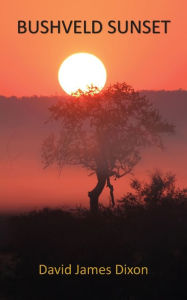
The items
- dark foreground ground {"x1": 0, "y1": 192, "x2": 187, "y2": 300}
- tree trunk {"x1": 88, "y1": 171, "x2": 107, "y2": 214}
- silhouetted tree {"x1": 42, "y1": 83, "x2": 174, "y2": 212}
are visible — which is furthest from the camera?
silhouetted tree {"x1": 42, "y1": 83, "x2": 174, "y2": 212}

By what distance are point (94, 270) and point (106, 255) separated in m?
0.82

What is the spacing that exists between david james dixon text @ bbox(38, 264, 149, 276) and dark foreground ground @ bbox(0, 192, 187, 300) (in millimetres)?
129

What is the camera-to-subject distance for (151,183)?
27.9 meters

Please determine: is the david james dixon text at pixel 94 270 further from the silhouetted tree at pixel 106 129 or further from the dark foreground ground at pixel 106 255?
the silhouetted tree at pixel 106 129

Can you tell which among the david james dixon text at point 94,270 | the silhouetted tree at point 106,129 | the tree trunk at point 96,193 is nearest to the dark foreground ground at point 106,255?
the david james dixon text at point 94,270

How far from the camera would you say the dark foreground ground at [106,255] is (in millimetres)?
19062

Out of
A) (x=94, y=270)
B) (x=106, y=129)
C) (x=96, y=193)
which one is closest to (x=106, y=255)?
(x=94, y=270)

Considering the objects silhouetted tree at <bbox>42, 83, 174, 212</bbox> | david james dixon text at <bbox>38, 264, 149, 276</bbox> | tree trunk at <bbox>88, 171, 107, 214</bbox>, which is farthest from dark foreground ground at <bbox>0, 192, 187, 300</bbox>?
silhouetted tree at <bbox>42, 83, 174, 212</bbox>

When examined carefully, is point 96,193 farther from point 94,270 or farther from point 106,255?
point 94,270

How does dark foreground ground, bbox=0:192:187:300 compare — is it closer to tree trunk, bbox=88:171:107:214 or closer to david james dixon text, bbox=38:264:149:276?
david james dixon text, bbox=38:264:149:276

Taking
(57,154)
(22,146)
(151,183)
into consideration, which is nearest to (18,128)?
(22,146)

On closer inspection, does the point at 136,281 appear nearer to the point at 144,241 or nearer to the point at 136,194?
the point at 144,241

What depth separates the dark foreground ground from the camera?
62.5 feet

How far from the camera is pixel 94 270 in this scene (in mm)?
19203
